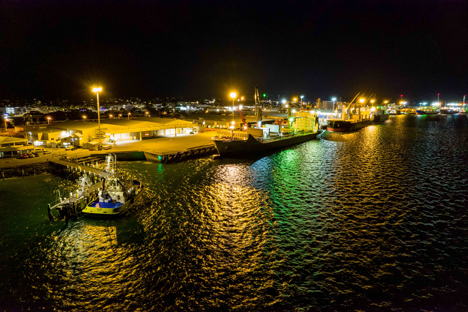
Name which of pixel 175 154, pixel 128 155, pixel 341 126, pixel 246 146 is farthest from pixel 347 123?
pixel 128 155

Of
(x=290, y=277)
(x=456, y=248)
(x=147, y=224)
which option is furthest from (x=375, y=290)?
(x=147, y=224)

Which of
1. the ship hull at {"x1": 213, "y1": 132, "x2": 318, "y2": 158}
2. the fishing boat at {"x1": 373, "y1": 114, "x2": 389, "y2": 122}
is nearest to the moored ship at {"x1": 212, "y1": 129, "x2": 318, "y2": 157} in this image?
the ship hull at {"x1": 213, "y1": 132, "x2": 318, "y2": 158}

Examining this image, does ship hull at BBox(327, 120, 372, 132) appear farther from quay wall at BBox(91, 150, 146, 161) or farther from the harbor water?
quay wall at BBox(91, 150, 146, 161)

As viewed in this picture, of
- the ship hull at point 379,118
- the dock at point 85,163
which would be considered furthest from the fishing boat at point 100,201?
the ship hull at point 379,118

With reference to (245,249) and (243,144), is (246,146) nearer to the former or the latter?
(243,144)

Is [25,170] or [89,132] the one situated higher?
[89,132]

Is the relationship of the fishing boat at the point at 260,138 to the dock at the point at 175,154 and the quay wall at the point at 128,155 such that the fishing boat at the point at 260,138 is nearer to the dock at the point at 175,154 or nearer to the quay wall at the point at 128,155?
the dock at the point at 175,154
